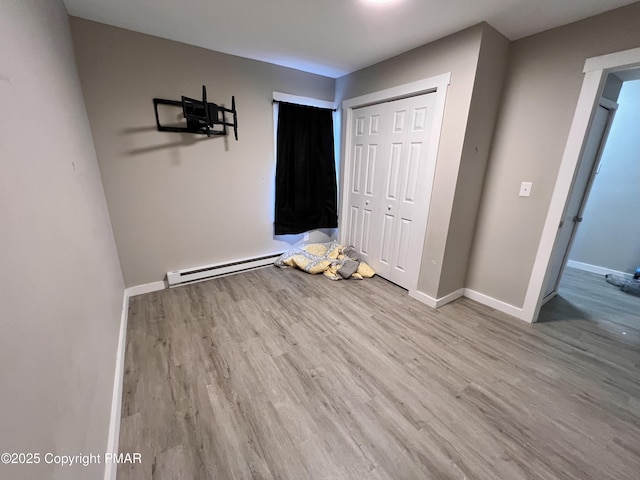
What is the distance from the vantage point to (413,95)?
244 centimetres

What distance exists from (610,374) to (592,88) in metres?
2.00

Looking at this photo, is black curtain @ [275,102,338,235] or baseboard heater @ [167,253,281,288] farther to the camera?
black curtain @ [275,102,338,235]

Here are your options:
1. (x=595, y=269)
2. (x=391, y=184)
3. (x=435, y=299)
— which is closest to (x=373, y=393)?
(x=435, y=299)

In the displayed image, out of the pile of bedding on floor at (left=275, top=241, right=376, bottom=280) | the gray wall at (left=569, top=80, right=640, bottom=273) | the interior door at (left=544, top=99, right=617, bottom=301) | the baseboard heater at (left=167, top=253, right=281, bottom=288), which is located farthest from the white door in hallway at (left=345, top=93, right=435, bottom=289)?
the gray wall at (left=569, top=80, right=640, bottom=273)

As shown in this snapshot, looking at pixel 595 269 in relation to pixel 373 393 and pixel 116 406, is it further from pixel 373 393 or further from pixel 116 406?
pixel 116 406

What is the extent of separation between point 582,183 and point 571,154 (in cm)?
63

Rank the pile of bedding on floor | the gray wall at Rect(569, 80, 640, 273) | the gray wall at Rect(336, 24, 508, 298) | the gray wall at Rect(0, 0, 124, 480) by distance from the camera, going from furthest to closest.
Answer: the pile of bedding on floor < the gray wall at Rect(569, 80, 640, 273) < the gray wall at Rect(336, 24, 508, 298) < the gray wall at Rect(0, 0, 124, 480)

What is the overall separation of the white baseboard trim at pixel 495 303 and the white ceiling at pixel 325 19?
2.27 m

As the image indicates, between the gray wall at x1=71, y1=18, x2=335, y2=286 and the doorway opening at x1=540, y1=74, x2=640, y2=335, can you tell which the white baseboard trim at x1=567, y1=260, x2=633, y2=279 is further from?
the gray wall at x1=71, y1=18, x2=335, y2=286

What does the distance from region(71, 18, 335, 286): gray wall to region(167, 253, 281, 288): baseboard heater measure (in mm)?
84

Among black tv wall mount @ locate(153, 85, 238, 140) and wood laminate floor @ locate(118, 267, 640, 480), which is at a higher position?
black tv wall mount @ locate(153, 85, 238, 140)

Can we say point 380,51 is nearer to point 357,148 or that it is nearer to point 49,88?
point 357,148

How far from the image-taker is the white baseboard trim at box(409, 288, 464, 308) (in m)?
2.50

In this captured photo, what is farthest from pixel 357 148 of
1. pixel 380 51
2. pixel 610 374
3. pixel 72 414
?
pixel 72 414
